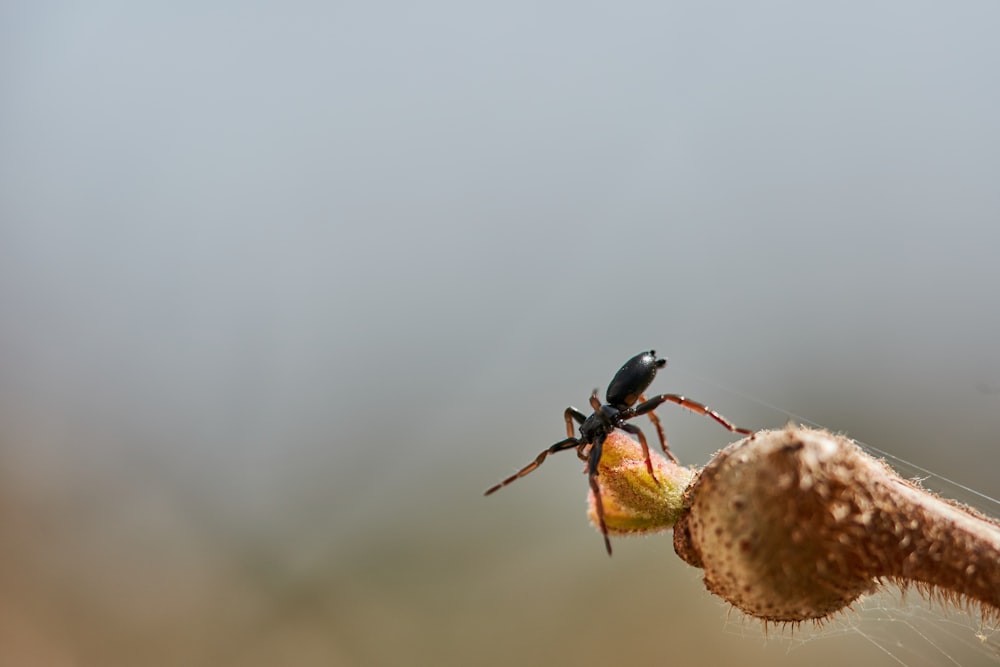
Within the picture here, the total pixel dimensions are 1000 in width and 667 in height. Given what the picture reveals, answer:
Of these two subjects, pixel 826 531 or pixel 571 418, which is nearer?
pixel 826 531

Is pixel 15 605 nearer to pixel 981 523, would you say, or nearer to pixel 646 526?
pixel 646 526

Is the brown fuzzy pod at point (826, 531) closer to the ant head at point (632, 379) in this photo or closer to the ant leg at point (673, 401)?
the ant leg at point (673, 401)

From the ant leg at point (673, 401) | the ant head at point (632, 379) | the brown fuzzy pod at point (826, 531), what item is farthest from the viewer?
the ant head at point (632, 379)

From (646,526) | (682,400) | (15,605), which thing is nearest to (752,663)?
(682,400)

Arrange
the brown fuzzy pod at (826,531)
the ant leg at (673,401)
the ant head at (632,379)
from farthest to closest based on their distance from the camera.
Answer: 1. the ant head at (632,379)
2. the ant leg at (673,401)
3. the brown fuzzy pod at (826,531)

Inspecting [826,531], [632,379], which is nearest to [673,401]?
[632,379]

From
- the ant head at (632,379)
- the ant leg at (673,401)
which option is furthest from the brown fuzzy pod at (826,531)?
the ant head at (632,379)

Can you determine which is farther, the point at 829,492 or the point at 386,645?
the point at 386,645

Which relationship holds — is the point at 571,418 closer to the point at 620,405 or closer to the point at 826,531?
the point at 620,405

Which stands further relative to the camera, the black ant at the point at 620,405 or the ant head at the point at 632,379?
the ant head at the point at 632,379
